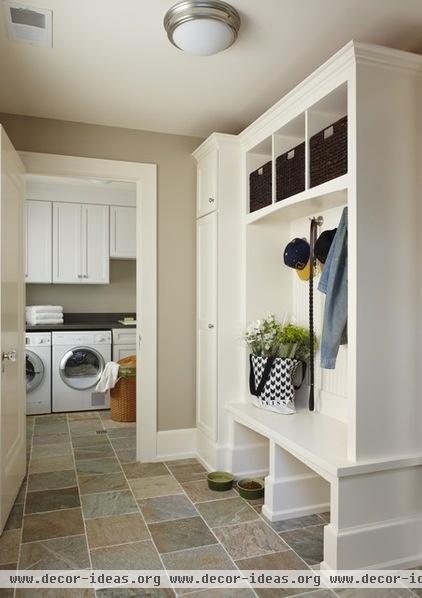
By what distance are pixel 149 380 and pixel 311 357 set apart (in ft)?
4.08

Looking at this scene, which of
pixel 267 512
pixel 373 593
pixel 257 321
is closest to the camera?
pixel 373 593

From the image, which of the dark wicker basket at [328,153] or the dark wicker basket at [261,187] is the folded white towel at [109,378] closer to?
the dark wicker basket at [261,187]

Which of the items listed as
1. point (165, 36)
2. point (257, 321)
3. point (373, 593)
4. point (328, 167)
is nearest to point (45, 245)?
point (257, 321)

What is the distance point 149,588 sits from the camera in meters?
1.97

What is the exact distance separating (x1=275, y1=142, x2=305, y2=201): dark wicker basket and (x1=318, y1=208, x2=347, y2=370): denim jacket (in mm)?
348

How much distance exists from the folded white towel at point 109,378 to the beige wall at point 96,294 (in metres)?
1.25

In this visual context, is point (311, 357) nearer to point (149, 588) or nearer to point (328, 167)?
point (328, 167)

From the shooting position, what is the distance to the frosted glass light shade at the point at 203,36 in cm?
205

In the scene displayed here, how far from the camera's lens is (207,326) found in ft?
10.9

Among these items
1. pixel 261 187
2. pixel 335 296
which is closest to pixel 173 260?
pixel 261 187

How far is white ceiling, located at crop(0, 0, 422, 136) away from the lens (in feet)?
6.73

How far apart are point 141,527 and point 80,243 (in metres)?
3.43

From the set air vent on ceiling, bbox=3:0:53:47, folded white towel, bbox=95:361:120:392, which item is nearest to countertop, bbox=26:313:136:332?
folded white towel, bbox=95:361:120:392

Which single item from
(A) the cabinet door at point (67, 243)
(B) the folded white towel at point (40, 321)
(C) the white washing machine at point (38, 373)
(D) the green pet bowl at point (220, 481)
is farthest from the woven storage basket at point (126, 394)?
(D) the green pet bowl at point (220, 481)
